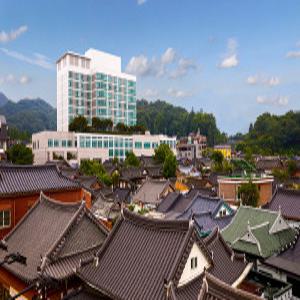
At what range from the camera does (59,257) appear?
52.9 ft

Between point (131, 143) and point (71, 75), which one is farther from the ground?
point (71, 75)

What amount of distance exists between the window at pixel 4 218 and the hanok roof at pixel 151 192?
96.6 feet

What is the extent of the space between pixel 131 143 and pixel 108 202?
70.6 m

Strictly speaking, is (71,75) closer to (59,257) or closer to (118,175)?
(118,175)

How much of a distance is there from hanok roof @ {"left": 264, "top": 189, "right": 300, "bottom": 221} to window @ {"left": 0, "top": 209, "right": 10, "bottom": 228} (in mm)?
26719

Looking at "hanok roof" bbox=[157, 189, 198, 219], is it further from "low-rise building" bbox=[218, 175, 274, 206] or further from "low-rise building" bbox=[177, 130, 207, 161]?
"low-rise building" bbox=[177, 130, 207, 161]

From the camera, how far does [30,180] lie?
25109 mm

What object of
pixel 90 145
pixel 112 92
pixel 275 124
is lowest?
pixel 90 145

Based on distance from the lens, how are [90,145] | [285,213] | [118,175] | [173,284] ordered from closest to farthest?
[173,284]
[285,213]
[118,175]
[90,145]

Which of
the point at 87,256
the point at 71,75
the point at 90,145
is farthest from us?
the point at 71,75

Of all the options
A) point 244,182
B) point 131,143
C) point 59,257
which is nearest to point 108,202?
point 59,257

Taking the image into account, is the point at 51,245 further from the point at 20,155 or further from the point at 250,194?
the point at 20,155

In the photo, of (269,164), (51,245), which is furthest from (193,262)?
(269,164)

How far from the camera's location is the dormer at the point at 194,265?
44.5 feet
